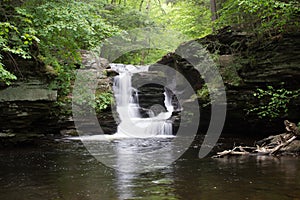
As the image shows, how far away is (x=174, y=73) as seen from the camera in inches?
723

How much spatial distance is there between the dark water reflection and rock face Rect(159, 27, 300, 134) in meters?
4.24

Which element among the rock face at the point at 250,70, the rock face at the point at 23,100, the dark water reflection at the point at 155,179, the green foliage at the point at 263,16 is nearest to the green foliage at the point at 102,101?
the rock face at the point at 23,100

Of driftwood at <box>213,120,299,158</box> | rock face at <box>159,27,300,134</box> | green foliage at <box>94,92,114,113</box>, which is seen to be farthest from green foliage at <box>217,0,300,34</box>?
green foliage at <box>94,92,114,113</box>

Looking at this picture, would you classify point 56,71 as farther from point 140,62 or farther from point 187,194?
point 140,62

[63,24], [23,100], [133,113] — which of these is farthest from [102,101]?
[63,24]

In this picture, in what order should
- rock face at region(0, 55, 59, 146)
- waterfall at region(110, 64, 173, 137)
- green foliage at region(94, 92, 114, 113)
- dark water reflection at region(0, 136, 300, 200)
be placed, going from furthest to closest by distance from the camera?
waterfall at region(110, 64, 173, 137), green foliage at region(94, 92, 114, 113), rock face at region(0, 55, 59, 146), dark water reflection at region(0, 136, 300, 200)

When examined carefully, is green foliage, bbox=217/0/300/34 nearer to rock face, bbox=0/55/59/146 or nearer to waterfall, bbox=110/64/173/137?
waterfall, bbox=110/64/173/137

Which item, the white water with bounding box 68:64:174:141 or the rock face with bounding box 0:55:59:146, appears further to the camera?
the white water with bounding box 68:64:174:141

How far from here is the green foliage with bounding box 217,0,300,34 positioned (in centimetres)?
966

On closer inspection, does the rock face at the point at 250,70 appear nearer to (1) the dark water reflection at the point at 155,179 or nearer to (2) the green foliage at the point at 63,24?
(1) the dark water reflection at the point at 155,179

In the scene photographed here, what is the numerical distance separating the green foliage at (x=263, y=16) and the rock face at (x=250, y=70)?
419 mm

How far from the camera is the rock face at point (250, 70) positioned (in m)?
11.4

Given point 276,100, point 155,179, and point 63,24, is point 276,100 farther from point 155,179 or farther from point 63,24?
point 63,24

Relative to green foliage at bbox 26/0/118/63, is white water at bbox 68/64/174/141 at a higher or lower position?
lower
